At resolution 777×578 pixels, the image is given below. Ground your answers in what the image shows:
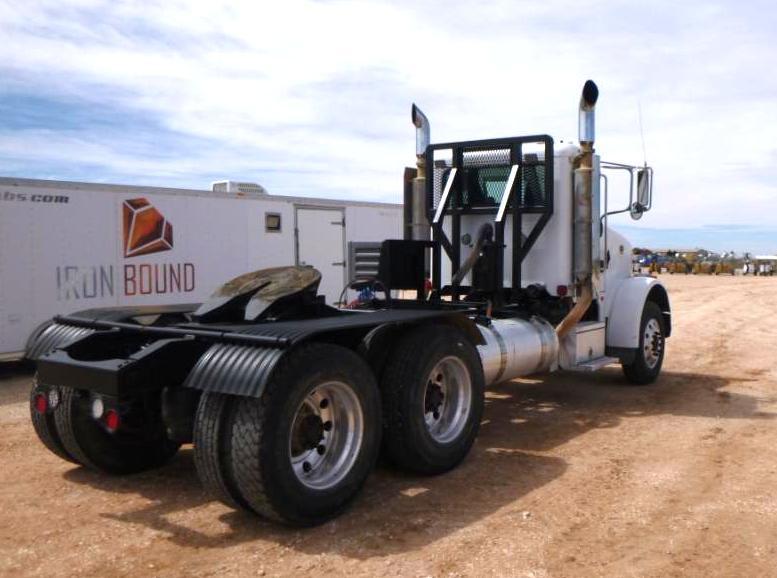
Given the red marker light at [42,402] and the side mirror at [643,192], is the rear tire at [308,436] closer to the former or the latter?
the red marker light at [42,402]

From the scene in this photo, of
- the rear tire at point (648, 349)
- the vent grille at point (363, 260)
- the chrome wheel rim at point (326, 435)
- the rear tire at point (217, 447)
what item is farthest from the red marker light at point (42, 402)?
the rear tire at point (648, 349)

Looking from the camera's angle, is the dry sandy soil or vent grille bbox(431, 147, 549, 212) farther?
vent grille bbox(431, 147, 549, 212)

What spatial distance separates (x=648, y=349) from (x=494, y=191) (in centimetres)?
270

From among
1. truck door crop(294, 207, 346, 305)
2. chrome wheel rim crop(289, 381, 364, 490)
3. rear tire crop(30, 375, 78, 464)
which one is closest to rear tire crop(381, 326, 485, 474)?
chrome wheel rim crop(289, 381, 364, 490)

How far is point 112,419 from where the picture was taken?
4.59 meters

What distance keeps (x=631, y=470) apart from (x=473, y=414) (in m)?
1.23

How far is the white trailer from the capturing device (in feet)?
32.9

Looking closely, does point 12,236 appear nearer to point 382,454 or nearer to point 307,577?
point 382,454

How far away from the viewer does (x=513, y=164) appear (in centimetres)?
805

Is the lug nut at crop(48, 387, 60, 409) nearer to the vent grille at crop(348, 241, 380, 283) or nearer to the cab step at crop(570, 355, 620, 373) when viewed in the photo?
the cab step at crop(570, 355, 620, 373)

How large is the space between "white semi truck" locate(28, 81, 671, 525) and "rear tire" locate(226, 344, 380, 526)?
0.01 m

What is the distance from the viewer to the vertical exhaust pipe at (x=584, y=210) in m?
7.99

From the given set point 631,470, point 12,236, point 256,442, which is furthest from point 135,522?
point 12,236

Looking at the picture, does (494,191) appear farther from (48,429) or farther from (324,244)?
(324,244)
